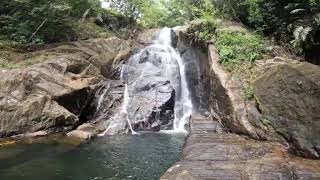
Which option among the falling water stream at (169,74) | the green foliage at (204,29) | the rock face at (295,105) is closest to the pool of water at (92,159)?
the falling water stream at (169,74)

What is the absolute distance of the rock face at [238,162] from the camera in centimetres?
674

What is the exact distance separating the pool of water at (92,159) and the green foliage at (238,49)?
3955mm

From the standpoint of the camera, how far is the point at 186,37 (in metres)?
21.0

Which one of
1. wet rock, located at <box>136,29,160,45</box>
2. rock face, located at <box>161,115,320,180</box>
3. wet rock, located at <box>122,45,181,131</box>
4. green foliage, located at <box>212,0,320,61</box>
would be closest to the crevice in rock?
wet rock, located at <box>122,45,181,131</box>

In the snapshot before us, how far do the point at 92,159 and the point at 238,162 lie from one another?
211 inches

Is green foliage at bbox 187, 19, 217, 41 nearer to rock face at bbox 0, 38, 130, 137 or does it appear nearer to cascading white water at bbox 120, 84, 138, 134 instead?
cascading white water at bbox 120, 84, 138, 134

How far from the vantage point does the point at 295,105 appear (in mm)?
8781

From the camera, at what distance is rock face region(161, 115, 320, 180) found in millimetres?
6738

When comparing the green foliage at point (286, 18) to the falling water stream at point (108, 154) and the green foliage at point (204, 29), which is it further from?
the falling water stream at point (108, 154)

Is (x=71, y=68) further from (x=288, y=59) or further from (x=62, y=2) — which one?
(x=288, y=59)

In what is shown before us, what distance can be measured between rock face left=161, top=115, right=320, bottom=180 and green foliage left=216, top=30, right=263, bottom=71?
5129 mm

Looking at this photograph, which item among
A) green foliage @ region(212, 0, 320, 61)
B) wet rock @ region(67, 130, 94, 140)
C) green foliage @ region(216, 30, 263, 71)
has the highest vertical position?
green foliage @ region(212, 0, 320, 61)

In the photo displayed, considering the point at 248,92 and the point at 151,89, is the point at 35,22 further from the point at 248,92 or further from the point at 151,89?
the point at 248,92

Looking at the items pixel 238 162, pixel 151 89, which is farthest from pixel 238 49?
pixel 238 162
